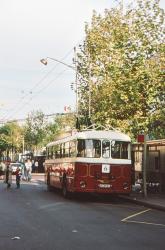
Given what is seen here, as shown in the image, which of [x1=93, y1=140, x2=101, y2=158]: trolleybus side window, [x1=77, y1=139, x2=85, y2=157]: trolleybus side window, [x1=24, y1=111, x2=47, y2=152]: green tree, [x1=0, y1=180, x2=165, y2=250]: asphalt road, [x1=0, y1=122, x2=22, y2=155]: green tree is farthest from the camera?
[x1=0, y1=122, x2=22, y2=155]: green tree

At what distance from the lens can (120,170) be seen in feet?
75.0

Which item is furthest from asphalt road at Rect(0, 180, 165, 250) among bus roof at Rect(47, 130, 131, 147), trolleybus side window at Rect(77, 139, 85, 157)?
bus roof at Rect(47, 130, 131, 147)

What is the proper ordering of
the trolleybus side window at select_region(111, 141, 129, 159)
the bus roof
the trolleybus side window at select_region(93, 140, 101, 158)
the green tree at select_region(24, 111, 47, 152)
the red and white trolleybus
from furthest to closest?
the green tree at select_region(24, 111, 47, 152) → the trolleybus side window at select_region(111, 141, 129, 159) → the bus roof → the trolleybus side window at select_region(93, 140, 101, 158) → the red and white trolleybus

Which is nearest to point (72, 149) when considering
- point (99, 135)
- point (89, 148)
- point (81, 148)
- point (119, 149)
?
point (81, 148)

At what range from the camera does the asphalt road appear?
10312 mm

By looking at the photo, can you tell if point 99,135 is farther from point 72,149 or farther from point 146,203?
point 146,203

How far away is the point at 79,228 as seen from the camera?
12977 mm

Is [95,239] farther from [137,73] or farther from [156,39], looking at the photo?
[156,39]

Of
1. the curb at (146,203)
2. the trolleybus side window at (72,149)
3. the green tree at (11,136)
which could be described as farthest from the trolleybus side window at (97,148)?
the green tree at (11,136)

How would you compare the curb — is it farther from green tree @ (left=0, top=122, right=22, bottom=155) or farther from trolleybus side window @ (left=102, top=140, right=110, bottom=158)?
green tree @ (left=0, top=122, right=22, bottom=155)

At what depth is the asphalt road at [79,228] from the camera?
1031cm

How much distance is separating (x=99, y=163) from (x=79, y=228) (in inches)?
383

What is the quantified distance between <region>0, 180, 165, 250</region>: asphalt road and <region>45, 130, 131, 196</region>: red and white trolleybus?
3208 millimetres

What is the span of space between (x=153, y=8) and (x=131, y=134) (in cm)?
647
